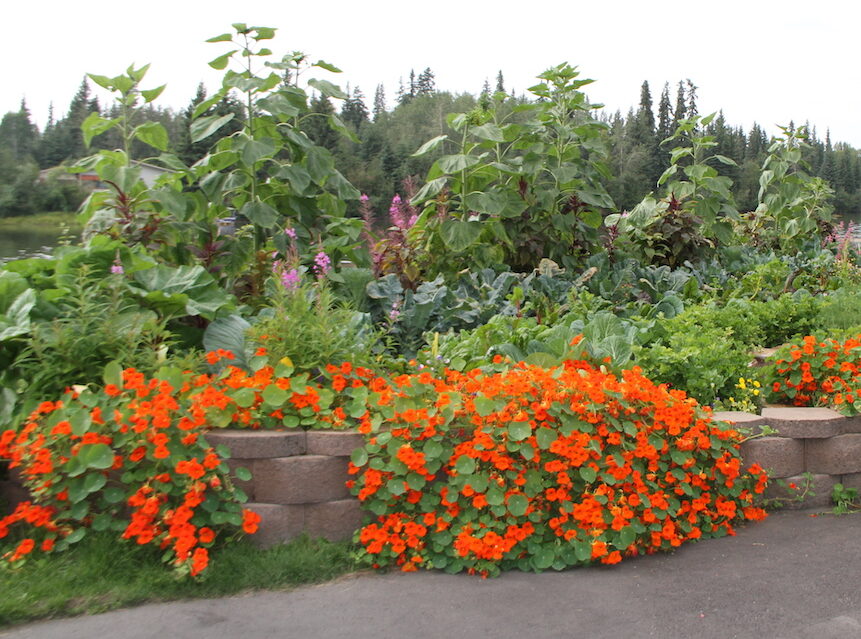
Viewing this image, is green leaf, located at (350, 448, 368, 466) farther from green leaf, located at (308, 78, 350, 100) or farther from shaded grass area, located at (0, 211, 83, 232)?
shaded grass area, located at (0, 211, 83, 232)

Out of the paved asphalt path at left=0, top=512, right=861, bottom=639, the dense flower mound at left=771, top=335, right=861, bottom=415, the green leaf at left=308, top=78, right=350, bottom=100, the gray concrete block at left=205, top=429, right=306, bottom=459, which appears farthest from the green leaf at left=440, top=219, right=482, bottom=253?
the paved asphalt path at left=0, top=512, right=861, bottom=639

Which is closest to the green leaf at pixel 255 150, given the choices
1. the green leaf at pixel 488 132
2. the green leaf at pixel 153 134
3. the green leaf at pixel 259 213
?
the green leaf at pixel 259 213

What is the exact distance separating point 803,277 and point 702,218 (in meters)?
0.98

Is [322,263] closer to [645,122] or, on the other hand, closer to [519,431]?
[519,431]

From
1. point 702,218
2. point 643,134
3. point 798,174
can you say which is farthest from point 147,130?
point 643,134

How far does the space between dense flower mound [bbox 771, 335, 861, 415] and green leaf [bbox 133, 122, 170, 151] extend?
3322 millimetres

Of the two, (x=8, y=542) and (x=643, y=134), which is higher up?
(x=643, y=134)

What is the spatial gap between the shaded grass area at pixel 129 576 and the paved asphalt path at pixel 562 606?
51 mm

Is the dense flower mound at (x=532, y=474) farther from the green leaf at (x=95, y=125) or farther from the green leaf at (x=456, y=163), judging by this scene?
the green leaf at (x=456, y=163)

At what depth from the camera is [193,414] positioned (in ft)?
8.04

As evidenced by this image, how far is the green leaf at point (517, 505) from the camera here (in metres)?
2.44

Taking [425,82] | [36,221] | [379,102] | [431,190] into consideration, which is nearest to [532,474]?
[431,190]

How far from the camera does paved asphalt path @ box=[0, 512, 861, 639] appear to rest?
2059 mm

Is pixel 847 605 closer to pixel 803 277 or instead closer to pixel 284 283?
pixel 284 283
